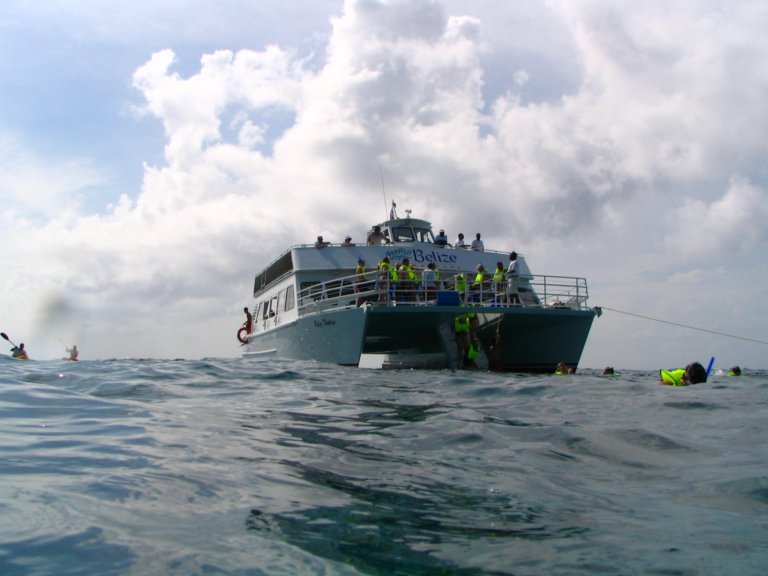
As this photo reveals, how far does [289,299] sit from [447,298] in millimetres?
6688

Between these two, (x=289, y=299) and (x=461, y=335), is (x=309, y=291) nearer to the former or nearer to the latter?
(x=289, y=299)

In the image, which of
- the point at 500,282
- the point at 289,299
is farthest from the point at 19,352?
the point at 500,282

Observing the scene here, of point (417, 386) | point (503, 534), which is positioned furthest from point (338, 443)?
point (417, 386)

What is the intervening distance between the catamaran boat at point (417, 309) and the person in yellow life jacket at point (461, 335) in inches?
1.0

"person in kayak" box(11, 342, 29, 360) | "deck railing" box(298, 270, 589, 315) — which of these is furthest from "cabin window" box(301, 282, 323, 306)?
"person in kayak" box(11, 342, 29, 360)

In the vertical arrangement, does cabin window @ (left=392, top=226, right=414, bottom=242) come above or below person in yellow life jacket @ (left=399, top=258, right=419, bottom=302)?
above

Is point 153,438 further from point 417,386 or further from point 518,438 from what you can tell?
point 417,386

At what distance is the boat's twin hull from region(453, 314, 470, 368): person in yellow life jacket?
11 centimetres

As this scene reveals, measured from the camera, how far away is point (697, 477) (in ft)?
11.9

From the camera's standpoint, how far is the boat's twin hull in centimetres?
1480

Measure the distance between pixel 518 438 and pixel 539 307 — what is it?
11.1 metres

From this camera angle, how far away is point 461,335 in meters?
15.8

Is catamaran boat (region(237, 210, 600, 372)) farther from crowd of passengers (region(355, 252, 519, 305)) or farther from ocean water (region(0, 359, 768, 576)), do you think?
ocean water (region(0, 359, 768, 576))

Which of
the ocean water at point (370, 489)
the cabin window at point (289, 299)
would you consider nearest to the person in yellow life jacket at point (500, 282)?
the cabin window at point (289, 299)
